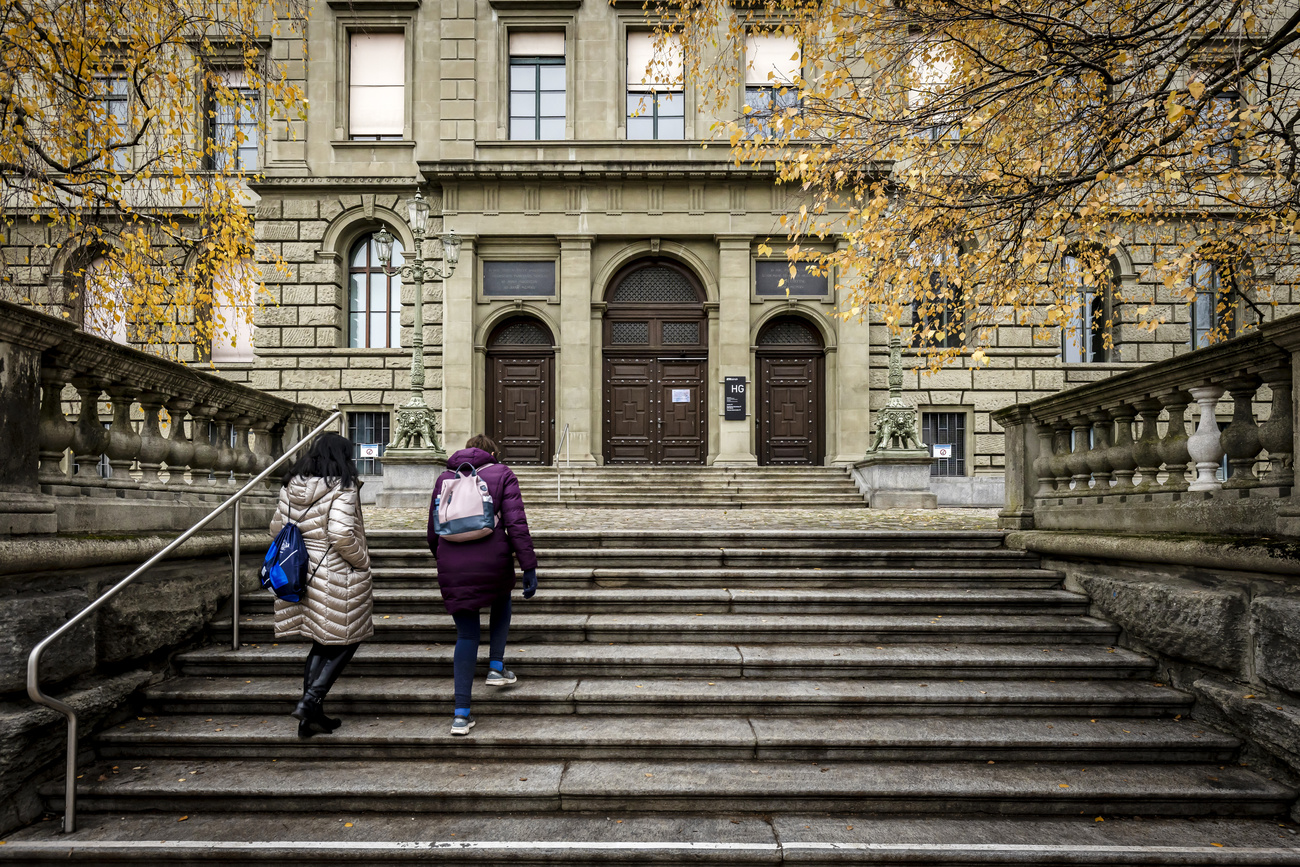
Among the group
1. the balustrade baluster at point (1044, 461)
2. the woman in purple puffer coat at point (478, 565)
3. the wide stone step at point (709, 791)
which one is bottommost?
the wide stone step at point (709, 791)

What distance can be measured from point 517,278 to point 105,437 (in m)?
13.3

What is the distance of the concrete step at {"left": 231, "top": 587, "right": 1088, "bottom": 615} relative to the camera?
5.85m

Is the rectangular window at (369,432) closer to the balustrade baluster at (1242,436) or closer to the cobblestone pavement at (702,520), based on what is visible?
the cobblestone pavement at (702,520)

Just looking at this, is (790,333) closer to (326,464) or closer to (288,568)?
(326,464)

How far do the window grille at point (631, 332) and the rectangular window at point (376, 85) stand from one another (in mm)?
7356

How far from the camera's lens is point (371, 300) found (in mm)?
17891

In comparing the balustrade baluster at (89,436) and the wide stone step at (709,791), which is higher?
the balustrade baluster at (89,436)

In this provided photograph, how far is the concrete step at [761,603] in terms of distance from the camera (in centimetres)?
585

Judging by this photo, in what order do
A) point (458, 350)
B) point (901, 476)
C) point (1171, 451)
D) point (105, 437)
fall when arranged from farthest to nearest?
point (458, 350), point (901, 476), point (1171, 451), point (105, 437)

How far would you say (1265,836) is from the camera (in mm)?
3646

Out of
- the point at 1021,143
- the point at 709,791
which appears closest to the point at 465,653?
the point at 709,791

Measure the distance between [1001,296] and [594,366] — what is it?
11.2m

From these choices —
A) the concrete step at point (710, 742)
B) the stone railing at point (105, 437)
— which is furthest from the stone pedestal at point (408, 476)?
the concrete step at point (710, 742)

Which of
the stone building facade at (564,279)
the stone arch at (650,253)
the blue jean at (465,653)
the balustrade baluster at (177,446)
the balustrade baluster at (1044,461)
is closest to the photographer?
the blue jean at (465,653)
